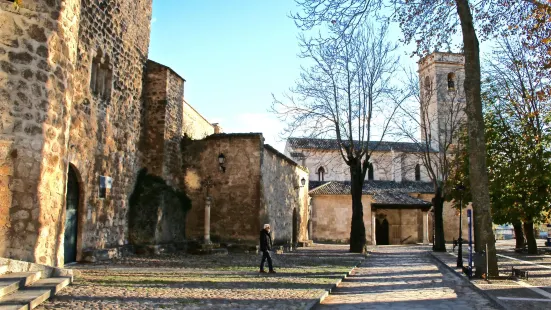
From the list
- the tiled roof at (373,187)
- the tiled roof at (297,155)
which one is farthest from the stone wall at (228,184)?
the tiled roof at (297,155)

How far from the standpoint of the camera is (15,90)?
8.05 m

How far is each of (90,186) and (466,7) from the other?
36.4ft

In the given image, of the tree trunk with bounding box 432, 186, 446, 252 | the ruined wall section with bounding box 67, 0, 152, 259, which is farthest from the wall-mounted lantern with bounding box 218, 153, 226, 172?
the tree trunk with bounding box 432, 186, 446, 252

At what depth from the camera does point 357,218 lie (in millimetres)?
24453

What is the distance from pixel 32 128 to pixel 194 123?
15.6 meters

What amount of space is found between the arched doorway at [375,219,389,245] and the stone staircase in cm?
3851

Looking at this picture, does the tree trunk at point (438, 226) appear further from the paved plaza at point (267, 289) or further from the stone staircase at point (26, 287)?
the stone staircase at point (26, 287)

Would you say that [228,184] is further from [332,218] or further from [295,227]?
[332,218]

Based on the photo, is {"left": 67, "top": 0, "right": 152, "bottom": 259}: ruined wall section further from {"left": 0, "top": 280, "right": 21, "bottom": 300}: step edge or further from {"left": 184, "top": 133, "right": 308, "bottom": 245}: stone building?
{"left": 0, "top": 280, "right": 21, "bottom": 300}: step edge

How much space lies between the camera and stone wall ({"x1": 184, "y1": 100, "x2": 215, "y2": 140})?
2192cm

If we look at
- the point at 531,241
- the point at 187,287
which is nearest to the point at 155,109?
the point at 187,287

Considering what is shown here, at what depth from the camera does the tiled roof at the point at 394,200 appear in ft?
133

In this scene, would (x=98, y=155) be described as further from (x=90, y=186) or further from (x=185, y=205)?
(x=185, y=205)

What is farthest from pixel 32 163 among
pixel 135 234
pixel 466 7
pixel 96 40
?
pixel 466 7
